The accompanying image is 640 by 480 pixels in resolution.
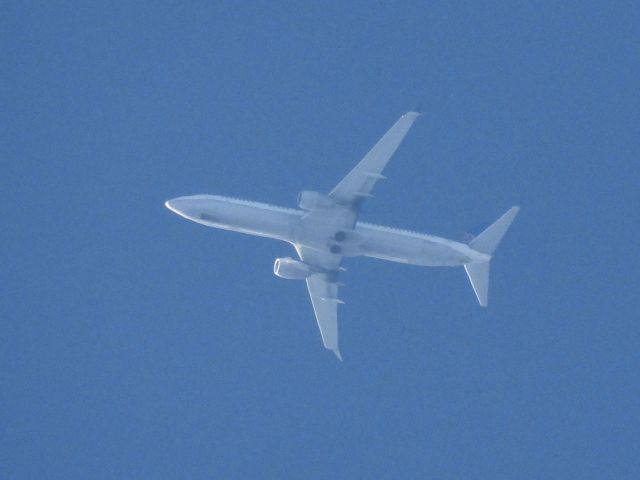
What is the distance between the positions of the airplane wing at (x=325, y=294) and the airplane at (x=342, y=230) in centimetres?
23

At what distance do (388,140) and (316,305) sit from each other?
15291 mm

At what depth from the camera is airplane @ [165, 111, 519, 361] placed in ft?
224

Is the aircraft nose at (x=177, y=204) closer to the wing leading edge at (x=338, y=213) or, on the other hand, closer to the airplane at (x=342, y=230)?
the airplane at (x=342, y=230)

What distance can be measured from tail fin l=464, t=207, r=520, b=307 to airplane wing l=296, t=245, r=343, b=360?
31.2 ft

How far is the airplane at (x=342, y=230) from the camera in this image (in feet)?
224

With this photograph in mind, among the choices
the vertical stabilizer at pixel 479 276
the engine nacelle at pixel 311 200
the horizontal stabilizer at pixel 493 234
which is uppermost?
the horizontal stabilizer at pixel 493 234

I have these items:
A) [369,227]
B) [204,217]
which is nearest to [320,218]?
[369,227]

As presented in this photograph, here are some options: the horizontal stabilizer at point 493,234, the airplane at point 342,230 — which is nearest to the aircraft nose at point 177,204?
the airplane at point 342,230

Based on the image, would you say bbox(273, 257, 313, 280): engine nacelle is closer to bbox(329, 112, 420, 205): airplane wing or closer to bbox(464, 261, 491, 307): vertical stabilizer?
bbox(329, 112, 420, 205): airplane wing

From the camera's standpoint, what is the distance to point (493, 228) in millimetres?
71500

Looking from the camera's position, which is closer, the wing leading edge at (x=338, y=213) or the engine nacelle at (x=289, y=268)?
the wing leading edge at (x=338, y=213)

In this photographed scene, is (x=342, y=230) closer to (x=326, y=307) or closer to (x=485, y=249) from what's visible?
(x=326, y=307)

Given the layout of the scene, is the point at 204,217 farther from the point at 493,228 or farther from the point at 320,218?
the point at 493,228

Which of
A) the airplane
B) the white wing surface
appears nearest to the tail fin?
the airplane
